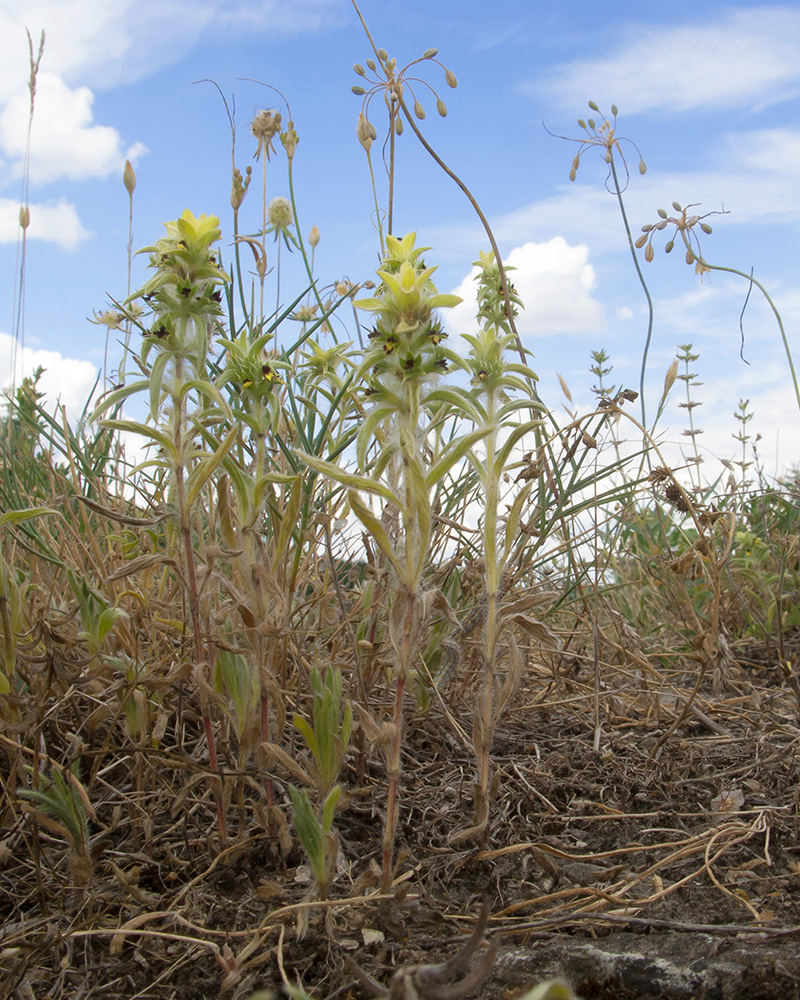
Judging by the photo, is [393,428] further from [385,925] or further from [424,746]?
[424,746]

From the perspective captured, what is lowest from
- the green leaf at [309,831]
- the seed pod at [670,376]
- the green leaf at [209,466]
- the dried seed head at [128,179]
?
the green leaf at [309,831]

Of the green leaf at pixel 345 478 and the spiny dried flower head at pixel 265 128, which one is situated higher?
the spiny dried flower head at pixel 265 128

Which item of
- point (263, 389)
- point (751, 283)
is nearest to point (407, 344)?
point (263, 389)

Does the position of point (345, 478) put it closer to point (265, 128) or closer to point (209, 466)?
point (209, 466)

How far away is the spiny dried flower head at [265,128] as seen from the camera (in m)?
3.00

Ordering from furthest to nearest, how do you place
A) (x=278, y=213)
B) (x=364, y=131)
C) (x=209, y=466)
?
(x=278, y=213), (x=364, y=131), (x=209, y=466)

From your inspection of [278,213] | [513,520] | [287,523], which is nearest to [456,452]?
[513,520]

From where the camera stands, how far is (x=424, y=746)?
2326mm

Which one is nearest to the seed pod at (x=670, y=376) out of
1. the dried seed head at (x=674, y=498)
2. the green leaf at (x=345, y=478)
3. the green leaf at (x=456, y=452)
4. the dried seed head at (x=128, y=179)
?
the dried seed head at (x=674, y=498)

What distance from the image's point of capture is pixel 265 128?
300cm

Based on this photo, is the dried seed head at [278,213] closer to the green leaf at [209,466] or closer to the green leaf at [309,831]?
the green leaf at [209,466]

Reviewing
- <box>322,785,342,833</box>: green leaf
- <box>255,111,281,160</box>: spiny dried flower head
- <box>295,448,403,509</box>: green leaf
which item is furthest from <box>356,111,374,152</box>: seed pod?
<box>322,785,342,833</box>: green leaf

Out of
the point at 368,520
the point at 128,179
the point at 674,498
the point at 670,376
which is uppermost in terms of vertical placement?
the point at 128,179

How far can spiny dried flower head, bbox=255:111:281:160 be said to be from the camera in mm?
2998
